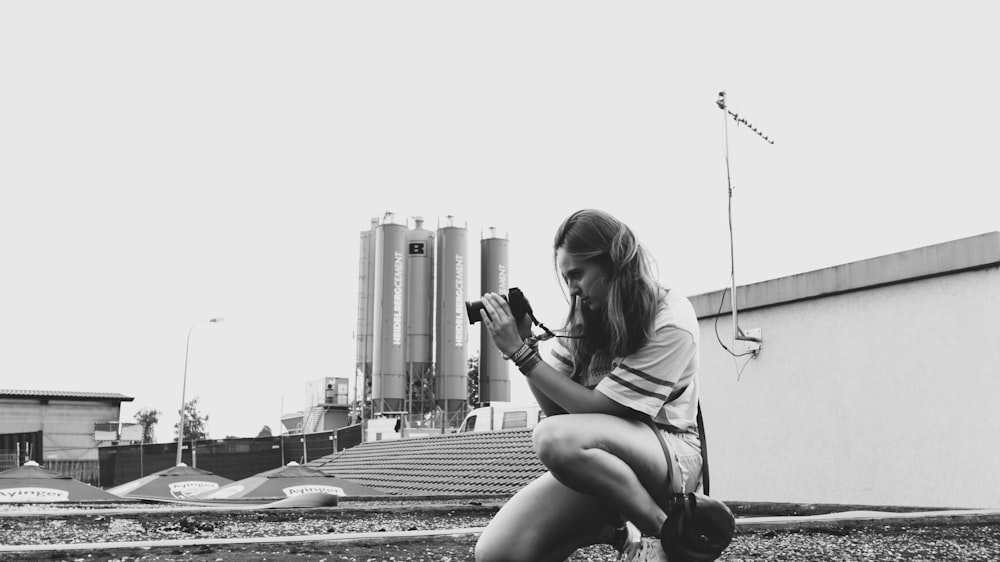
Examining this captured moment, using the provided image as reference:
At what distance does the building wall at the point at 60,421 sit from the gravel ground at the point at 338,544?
3468cm

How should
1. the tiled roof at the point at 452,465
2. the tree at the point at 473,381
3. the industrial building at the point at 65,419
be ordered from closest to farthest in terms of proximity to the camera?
the tiled roof at the point at 452,465
the industrial building at the point at 65,419
the tree at the point at 473,381

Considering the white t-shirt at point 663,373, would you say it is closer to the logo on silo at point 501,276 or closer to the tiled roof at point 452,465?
the tiled roof at point 452,465

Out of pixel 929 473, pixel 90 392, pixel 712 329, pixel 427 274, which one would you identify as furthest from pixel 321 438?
pixel 929 473

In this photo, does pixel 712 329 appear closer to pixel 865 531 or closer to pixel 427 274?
Result: pixel 865 531

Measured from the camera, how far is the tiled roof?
9.39 m

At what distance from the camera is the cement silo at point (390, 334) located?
32.7 m

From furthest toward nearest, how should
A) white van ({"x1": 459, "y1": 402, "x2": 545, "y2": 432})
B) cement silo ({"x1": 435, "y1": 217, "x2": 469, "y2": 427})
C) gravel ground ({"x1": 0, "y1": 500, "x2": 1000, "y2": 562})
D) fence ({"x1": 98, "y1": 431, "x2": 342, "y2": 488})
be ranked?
cement silo ({"x1": 435, "y1": 217, "x2": 469, "y2": 427}) < fence ({"x1": 98, "y1": 431, "x2": 342, "y2": 488}) < white van ({"x1": 459, "y1": 402, "x2": 545, "y2": 432}) < gravel ground ({"x1": 0, "y1": 500, "x2": 1000, "y2": 562})

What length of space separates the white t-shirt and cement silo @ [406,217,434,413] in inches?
1195

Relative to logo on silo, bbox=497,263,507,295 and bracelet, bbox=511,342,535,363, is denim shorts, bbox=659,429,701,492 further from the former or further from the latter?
logo on silo, bbox=497,263,507,295

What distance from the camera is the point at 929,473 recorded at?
714cm

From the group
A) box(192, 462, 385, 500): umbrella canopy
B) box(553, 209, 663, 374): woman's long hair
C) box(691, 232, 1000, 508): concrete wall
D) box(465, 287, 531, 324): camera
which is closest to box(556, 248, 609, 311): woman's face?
box(553, 209, 663, 374): woman's long hair

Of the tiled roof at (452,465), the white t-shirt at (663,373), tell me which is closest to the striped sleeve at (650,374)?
the white t-shirt at (663,373)

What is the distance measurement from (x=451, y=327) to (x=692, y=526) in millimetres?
30452

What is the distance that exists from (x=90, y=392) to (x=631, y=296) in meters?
43.9
